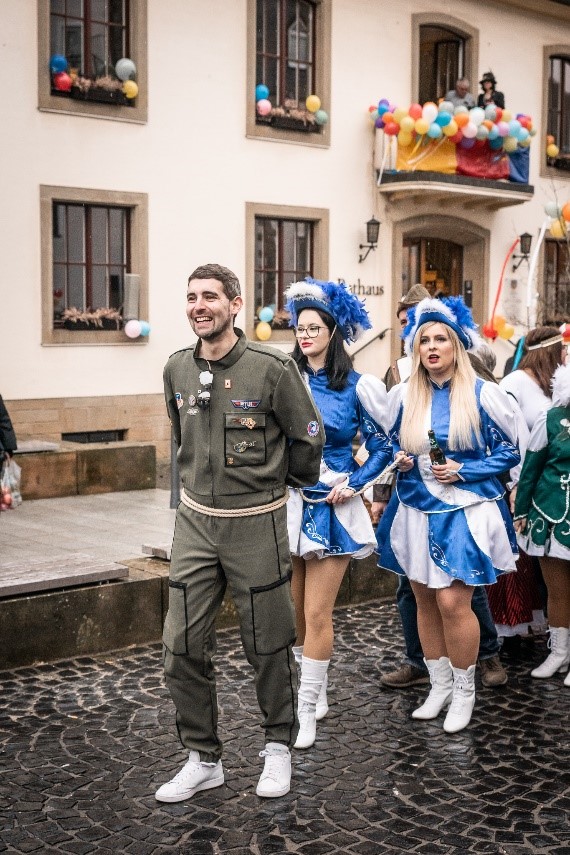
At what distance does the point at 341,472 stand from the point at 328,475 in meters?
0.07

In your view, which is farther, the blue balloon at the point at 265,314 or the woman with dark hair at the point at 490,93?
the woman with dark hair at the point at 490,93

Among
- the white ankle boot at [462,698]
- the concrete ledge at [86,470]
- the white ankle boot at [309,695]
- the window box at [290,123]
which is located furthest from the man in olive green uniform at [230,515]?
the window box at [290,123]

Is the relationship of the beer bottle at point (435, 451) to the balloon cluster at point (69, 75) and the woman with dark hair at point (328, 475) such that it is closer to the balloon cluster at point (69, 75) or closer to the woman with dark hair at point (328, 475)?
the woman with dark hair at point (328, 475)

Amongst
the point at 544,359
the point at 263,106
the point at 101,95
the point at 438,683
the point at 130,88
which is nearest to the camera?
the point at 438,683

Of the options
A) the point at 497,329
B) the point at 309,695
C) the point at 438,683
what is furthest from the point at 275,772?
the point at 497,329

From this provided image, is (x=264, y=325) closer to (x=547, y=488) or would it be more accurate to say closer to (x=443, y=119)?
(x=443, y=119)

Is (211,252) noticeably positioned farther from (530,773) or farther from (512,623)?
(530,773)

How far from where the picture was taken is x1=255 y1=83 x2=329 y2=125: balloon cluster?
1700 cm

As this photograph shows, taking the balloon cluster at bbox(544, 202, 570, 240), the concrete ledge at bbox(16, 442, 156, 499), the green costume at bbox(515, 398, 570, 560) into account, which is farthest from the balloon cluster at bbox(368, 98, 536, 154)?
the green costume at bbox(515, 398, 570, 560)

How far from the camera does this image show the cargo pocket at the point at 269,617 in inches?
180

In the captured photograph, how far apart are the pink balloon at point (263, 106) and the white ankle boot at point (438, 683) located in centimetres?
1265

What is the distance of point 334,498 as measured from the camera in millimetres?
5398

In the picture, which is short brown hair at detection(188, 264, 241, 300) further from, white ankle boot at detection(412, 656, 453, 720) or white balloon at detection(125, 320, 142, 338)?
white balloon at detection(125, 320, 142, 338)

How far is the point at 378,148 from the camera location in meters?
18.6
